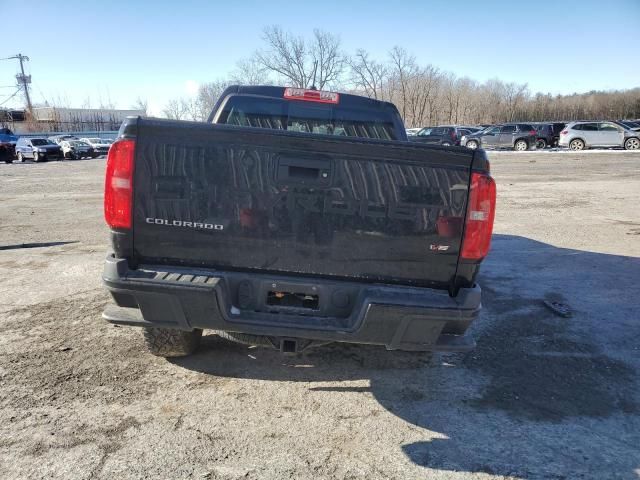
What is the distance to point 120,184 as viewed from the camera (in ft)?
8.85

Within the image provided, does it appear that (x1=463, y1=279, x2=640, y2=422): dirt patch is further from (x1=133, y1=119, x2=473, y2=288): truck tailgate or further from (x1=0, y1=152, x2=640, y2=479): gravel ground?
(x1=133, y1=119, x2=473, y2=288): truck tailgate

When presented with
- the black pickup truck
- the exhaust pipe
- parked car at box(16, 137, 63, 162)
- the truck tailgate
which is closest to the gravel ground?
the exhaust pipe

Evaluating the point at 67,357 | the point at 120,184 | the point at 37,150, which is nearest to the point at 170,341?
the point at 67,357

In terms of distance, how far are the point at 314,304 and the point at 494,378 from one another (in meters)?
1.71

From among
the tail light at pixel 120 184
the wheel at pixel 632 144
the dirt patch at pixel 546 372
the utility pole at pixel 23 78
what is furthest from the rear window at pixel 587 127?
the utility pole at pixel 23 78

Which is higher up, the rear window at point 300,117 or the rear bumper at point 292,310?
the rear window at point 300,117

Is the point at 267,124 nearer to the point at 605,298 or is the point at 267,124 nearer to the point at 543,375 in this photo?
the point at 543,375

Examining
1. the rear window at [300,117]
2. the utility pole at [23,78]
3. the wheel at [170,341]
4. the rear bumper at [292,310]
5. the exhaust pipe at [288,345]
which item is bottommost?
the wheel at [170,341]

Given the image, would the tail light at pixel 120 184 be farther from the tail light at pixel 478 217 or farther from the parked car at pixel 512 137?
the parked car at pixel 512 137

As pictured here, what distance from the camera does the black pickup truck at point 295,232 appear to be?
2.68 metres

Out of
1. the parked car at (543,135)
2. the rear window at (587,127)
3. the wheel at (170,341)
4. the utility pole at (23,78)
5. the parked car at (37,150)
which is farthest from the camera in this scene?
the utility pole at (23,78)

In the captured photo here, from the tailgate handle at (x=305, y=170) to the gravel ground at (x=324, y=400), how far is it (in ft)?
4.92

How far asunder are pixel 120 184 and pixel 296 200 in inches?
39.2

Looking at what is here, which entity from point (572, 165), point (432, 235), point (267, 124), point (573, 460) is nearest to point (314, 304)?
point (432, 235)
